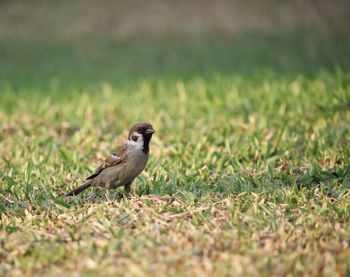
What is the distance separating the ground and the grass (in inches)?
0.6

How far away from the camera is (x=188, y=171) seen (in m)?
7.08

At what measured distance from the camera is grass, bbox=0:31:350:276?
4551 mm

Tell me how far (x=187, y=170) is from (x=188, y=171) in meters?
0.06

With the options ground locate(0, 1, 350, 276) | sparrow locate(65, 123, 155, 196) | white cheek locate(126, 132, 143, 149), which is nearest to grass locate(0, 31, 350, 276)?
ground locate(0, 1, 350, 276)

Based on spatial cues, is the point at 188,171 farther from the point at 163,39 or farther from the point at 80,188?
the point at 163,39

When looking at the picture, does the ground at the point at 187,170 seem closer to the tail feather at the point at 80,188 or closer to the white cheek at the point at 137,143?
the tail feather at the point at 80,188

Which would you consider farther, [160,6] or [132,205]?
[160,6]

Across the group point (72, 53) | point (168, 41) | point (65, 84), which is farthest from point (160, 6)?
point (65, 84)

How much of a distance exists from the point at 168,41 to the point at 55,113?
10.4 metres

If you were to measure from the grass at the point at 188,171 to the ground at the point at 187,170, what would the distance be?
0.05 feet

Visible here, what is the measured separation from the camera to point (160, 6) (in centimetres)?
2438

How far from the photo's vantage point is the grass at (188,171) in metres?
4.55

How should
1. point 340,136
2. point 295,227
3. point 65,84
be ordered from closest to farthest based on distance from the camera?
point 295,227 < point 340,136 < point 65,84

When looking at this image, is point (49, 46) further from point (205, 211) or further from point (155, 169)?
point (205, 211)
